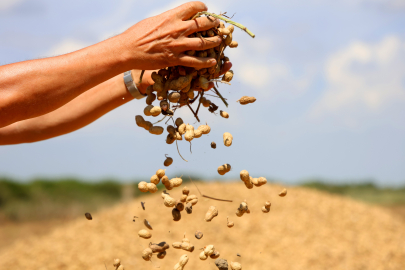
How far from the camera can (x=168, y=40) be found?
1.34 metres

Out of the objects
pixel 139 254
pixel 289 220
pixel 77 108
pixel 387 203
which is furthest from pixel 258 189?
pixel 387 203

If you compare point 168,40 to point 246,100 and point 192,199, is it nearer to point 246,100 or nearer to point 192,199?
point 246,100

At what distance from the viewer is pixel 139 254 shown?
4109mm

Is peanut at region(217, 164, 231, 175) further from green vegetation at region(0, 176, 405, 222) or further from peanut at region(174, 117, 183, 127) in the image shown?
green vegetation at region(0, 176, 405, 222)

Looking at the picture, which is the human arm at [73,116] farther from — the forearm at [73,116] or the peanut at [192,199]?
the peanut at [192,199]

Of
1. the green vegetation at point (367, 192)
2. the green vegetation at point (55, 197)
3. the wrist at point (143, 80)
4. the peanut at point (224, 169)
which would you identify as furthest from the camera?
the green vegetation at point (367, 192)

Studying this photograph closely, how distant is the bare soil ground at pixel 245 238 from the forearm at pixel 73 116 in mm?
2157

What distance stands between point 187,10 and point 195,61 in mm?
190

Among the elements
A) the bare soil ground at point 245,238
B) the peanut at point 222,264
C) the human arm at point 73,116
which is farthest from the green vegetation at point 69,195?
the peanut at point 222,264

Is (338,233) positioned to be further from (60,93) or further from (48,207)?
(48,207)

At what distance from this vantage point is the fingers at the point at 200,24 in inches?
53.4

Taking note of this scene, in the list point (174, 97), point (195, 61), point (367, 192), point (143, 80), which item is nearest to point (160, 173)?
point (174, 97)

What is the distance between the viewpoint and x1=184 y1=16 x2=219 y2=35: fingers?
1356mm

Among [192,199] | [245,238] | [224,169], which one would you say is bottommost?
[245,238]
